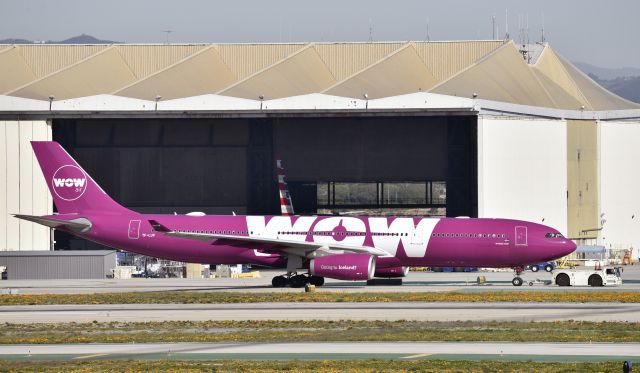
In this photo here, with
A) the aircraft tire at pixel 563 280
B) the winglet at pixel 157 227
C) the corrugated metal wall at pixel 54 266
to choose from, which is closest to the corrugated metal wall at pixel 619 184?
the aircraft tire at pixel 563 280

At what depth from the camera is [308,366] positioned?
2856cm

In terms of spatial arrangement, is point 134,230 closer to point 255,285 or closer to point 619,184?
point 255,285

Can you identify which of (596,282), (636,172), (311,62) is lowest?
(596,282)

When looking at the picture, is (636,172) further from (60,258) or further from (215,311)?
(215,311)

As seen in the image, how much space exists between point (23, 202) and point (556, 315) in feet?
179

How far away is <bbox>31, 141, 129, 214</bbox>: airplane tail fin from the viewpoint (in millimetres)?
63562

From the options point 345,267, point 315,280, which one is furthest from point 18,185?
point 345,267

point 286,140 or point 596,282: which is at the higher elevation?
point 286,140

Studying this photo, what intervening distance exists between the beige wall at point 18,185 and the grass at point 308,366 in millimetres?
58248

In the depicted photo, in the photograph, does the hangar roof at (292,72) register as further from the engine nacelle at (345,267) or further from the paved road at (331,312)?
the paved road at (331,312)

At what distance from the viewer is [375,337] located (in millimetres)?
34812

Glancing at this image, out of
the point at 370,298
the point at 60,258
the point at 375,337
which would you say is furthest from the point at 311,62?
the point at 375,337

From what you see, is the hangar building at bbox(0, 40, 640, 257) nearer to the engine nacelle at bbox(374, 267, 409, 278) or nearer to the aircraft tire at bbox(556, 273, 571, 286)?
the aircraft tire at bbox(556, 273, 571, 286)

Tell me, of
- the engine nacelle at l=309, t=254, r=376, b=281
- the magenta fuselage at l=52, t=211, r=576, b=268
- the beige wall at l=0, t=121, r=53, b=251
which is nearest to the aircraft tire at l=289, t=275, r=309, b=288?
the magenta fuselage at l=52, t=211, r=576, b=268
